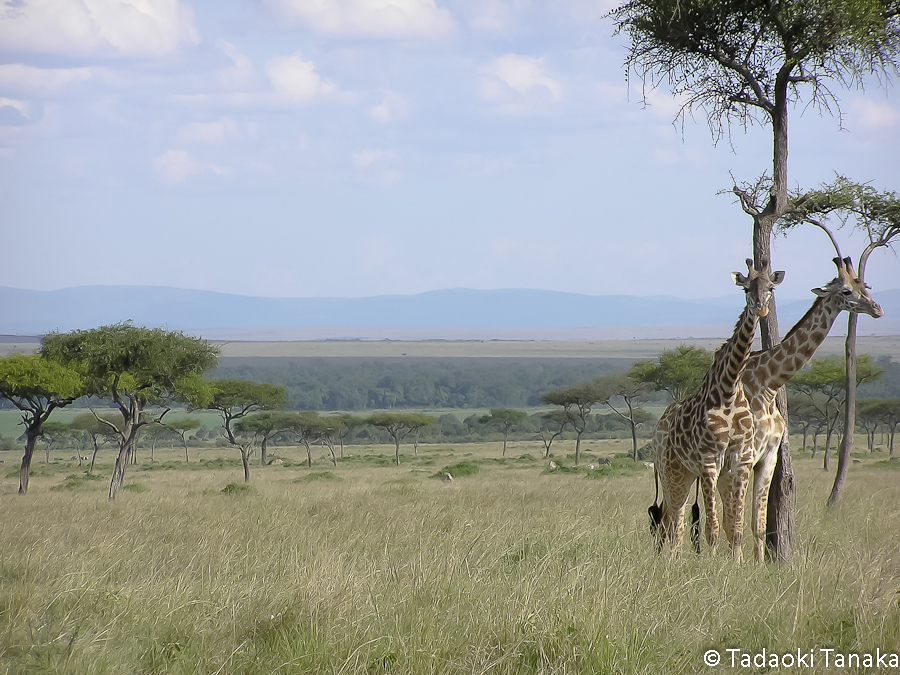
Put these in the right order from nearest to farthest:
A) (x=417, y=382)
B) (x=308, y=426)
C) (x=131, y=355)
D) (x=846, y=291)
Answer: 1. (x=846, y=291)
2. (x=131, y=355)
3. (x=308, y=426)
4. (x=417, y=382)

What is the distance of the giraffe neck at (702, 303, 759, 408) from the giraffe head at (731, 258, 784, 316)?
0.25ft

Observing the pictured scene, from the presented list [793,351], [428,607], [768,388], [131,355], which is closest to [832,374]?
[131,355]

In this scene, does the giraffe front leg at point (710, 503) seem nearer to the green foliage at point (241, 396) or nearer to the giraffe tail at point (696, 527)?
the giraffe tail at point (696, 527)

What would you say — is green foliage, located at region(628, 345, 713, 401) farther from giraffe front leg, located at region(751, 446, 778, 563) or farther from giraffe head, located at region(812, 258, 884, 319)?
giraffe head, located at region(812, 258, 884, 319)

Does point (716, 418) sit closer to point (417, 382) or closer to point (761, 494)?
point (761, 494)

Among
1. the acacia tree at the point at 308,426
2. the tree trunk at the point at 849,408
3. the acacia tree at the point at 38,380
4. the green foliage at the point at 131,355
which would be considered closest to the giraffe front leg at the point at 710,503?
the tree trunk at the point at 849,408

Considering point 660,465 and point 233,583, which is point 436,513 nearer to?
point 660,465

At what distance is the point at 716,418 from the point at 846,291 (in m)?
1.40

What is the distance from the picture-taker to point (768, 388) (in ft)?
21.8

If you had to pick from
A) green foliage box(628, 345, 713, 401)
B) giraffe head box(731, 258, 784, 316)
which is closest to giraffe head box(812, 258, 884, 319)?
giraffe head box(731, 258, 784, 316)

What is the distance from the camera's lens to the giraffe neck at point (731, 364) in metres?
6.21

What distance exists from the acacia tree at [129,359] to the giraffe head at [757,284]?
1741 centimetres

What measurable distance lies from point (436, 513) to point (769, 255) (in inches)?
198

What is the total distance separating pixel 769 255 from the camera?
6.66 metres
